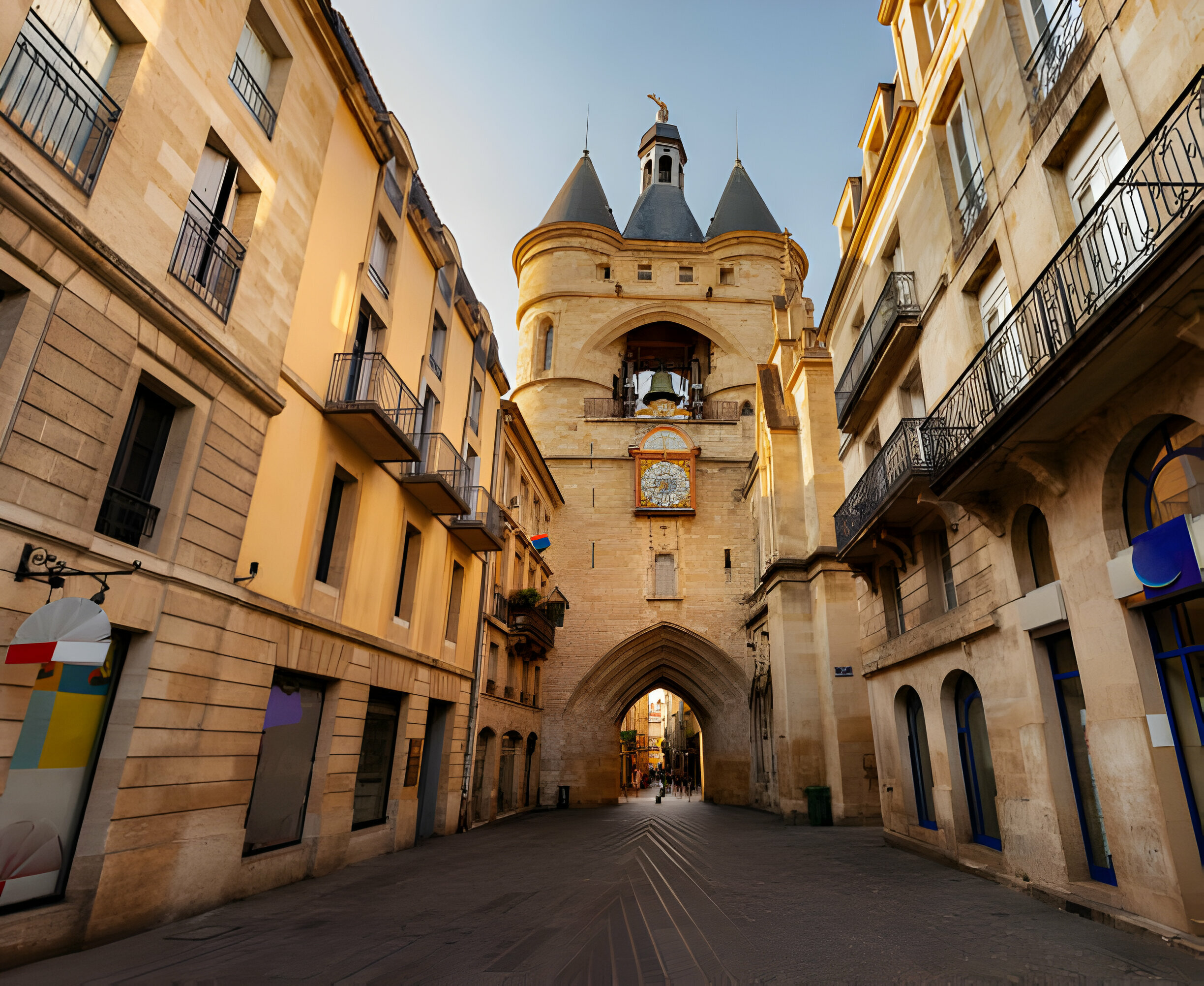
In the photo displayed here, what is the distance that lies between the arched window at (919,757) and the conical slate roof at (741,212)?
27116 millimetres

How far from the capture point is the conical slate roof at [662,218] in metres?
37.8

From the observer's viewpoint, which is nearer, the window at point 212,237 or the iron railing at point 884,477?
the window at point 212,237

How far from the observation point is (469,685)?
1596 cm

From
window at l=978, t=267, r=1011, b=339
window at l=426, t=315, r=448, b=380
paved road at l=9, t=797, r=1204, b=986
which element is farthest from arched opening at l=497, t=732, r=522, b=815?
window at l=978, t=267, r=1011, b=339

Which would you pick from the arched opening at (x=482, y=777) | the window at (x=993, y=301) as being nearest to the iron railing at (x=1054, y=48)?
the window at (x=993, y=301)

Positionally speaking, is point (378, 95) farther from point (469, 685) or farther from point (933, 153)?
point (469, 685)

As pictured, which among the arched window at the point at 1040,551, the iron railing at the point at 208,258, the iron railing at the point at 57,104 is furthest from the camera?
the arched window at the point at 1040,551

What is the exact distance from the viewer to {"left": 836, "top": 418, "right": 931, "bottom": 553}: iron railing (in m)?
9.14

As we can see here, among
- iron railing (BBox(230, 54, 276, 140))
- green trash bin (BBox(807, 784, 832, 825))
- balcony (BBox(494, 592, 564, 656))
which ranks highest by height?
iron railing (BBox(230, 54, 276, 140))

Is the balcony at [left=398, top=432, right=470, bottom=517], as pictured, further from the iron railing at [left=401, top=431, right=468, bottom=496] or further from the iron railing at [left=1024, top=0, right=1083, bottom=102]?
the iron railing at [left=1024, top=0, right=1083, bottom=102]

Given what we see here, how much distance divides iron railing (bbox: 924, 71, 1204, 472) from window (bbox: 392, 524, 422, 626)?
353 inches

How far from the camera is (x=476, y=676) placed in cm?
1661

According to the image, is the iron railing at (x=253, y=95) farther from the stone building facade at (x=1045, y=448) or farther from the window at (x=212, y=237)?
the stone building facade at (x=1045, y=448)

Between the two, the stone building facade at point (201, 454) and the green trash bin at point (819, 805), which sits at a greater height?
the stone building facade at point (201, 454)
